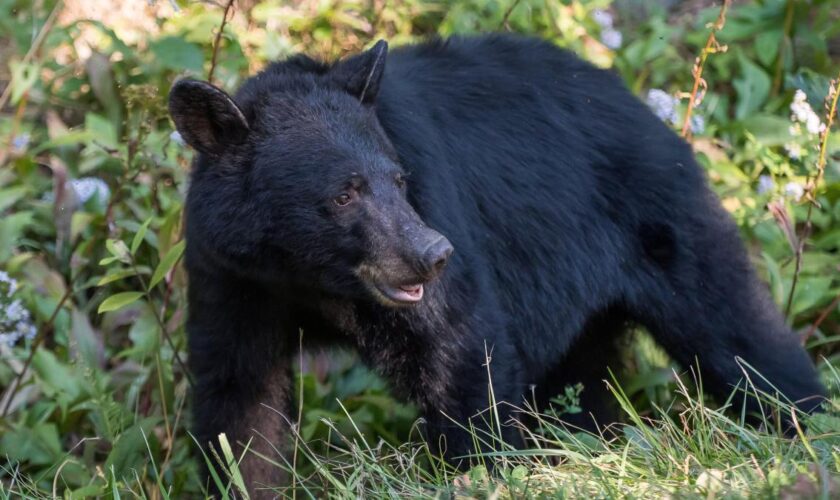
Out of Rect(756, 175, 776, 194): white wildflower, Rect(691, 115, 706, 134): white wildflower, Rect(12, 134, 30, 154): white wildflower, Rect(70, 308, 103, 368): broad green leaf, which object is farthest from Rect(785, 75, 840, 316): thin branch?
Rect(12, 134, 30, 154): white wildflower

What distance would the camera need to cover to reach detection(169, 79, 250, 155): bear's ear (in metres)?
4.10

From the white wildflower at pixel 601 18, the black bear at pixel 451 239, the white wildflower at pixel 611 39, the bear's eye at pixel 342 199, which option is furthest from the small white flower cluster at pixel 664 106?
the bear's eye at pixel 342 199

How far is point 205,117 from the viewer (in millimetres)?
4199

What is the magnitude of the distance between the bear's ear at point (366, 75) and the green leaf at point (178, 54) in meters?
1.63

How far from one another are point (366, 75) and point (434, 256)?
2.70 feet

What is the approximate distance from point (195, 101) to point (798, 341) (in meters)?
3.01

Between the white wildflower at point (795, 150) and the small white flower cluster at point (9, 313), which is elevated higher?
A: the white wildflower at point (795, 150)

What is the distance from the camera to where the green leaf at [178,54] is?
19.1 ft

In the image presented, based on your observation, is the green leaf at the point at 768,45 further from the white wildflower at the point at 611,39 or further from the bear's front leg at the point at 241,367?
the bear's front leg at the point at 241,367

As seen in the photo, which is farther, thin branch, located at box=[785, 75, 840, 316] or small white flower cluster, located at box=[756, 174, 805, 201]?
small white flower cluster, located at box=[756, 174, 805, 201]

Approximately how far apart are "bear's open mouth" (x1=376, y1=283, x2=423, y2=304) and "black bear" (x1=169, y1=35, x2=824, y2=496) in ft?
0.04

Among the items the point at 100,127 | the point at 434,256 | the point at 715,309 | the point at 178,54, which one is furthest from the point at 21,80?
the point at 715,309

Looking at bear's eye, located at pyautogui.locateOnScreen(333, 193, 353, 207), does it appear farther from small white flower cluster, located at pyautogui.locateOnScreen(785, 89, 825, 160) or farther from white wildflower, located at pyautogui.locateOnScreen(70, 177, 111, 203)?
white wildflower, located at pyautogui.locateOnScreen(70, 177, 111, 203)

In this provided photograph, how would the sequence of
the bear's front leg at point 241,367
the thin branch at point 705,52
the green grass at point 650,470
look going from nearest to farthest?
the green grass at point 650,470, the bear's front leg at point 241,367, the thin branch at point 705,52
